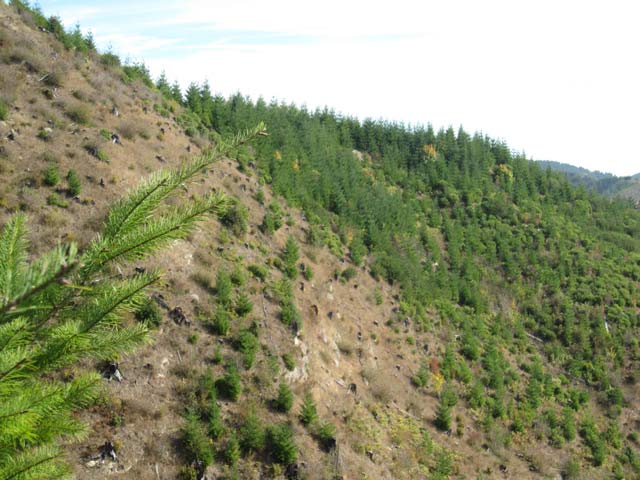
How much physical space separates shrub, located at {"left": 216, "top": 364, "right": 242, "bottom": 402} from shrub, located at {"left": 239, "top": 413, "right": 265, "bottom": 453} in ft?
3.76

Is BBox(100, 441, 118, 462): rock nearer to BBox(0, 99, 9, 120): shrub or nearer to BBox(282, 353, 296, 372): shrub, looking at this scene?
BBox(282, 353, 296, 372): shrub

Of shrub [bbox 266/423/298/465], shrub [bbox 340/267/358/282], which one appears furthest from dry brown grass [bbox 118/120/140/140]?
shrub [bbox 266/423/298/465]

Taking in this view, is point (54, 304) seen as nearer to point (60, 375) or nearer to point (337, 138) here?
point (60, 375)

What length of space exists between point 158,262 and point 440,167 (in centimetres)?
5419

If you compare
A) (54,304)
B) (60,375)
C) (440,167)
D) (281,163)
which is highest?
(440,167)

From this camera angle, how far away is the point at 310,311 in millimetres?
24016

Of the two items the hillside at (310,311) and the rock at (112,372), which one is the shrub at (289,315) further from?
the rock at (112,372)

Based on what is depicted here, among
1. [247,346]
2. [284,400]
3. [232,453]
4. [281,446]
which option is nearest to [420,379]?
[284,400]

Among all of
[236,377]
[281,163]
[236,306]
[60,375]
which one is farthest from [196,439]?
[281,163]

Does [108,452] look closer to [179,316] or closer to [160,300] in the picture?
[179,316]

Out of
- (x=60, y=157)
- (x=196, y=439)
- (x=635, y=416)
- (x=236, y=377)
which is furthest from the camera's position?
(x=635, y=416)

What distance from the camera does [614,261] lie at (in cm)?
5347

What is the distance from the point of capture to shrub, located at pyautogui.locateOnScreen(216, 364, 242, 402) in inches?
637

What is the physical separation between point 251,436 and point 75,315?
13.5 m
